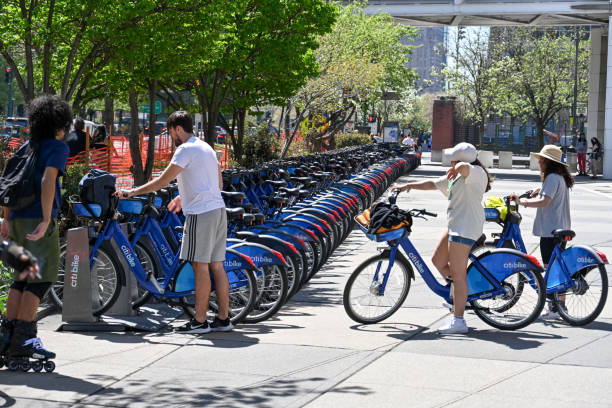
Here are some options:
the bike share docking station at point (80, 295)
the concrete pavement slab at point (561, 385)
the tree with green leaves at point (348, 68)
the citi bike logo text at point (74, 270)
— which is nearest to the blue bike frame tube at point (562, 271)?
the concrete pavement slab at point (561, 385)

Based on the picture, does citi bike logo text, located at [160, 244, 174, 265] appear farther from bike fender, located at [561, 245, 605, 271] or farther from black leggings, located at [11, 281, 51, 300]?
bike fender, located at [561, 245, 605, 271]

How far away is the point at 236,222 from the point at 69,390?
3402mm

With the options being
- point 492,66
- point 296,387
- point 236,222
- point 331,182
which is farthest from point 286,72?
point 492,66

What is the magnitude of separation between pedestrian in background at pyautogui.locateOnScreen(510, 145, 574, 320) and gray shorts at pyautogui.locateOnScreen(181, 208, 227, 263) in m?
2.69

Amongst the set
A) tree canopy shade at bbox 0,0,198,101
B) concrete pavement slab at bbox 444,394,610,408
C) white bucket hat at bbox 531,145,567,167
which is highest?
tree canopy shade at bbox 0,0,198,101

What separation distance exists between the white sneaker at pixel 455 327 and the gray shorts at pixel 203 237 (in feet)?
6.18

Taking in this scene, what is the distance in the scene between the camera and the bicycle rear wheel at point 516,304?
7.68 meters

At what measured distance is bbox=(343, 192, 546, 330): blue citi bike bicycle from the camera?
25.3ft

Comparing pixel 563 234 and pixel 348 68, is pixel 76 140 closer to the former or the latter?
pixel 563 234

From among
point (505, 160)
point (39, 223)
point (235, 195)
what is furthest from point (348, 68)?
point (39, 223)

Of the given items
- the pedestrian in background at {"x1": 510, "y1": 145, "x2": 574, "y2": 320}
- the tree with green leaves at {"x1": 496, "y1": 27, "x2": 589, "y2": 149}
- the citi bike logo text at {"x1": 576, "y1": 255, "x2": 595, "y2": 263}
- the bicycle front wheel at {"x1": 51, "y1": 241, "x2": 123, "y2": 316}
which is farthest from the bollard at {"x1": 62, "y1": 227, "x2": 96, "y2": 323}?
the tree with green leaves at {"x1": 496, "y1": 27, "x2": 589, "y2": 149}

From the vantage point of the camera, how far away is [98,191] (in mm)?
7535

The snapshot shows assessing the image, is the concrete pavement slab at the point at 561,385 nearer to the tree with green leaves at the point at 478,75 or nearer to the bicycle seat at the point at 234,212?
the bicycle seat at the point at 234,212

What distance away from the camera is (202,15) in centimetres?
1405
